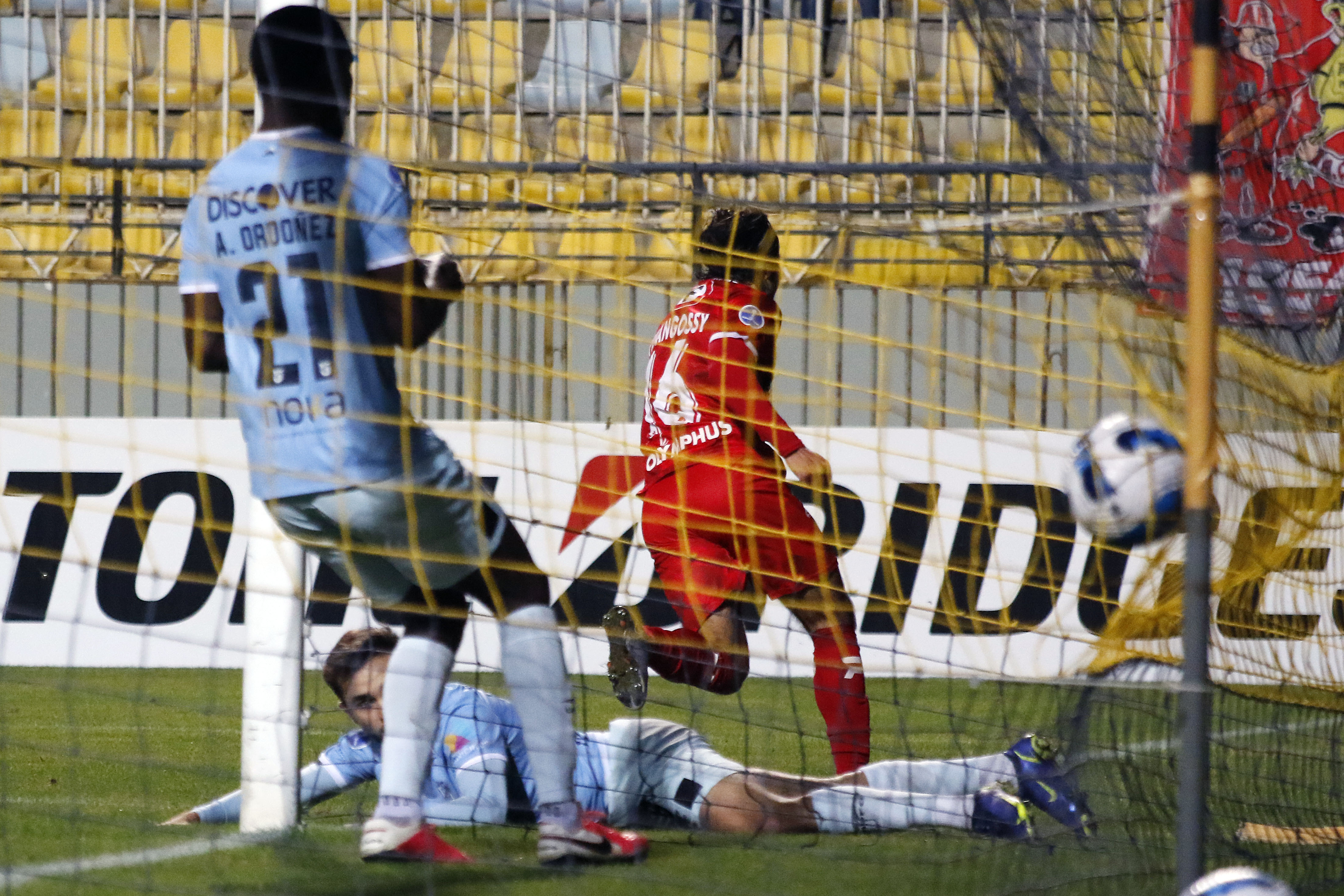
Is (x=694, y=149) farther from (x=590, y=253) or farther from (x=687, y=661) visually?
(x=687, y=661)

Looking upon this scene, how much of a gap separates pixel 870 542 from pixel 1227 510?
263 centimetres

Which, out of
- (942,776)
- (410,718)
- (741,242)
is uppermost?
(741,242)

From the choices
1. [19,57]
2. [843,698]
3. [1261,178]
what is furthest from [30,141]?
[1261,178]

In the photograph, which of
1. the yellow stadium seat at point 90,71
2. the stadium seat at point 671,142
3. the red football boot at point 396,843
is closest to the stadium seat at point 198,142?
the yellow stadium seat at point 90,71

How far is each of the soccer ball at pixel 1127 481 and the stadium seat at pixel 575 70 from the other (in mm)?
5309

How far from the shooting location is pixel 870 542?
5.92 meters

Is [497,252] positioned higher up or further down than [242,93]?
further down

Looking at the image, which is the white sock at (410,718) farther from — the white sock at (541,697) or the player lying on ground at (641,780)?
the player lying on ground at (641,780)

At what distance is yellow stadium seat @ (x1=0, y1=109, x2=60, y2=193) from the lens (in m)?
8.44

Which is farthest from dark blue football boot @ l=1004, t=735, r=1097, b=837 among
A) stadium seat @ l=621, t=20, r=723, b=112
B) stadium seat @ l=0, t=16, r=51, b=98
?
stadium seat @ l=0, t=16, r=51, b=98

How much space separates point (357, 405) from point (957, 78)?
5.64 metres

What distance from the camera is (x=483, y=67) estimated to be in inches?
346

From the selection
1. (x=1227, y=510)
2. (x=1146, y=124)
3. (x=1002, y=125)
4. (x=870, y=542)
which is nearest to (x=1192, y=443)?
(x=1227, y=510)

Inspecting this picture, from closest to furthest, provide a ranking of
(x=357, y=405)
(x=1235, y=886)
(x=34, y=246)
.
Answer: (x=1235, y=886)
(x=357, y=405)
(x=34, y=246)
